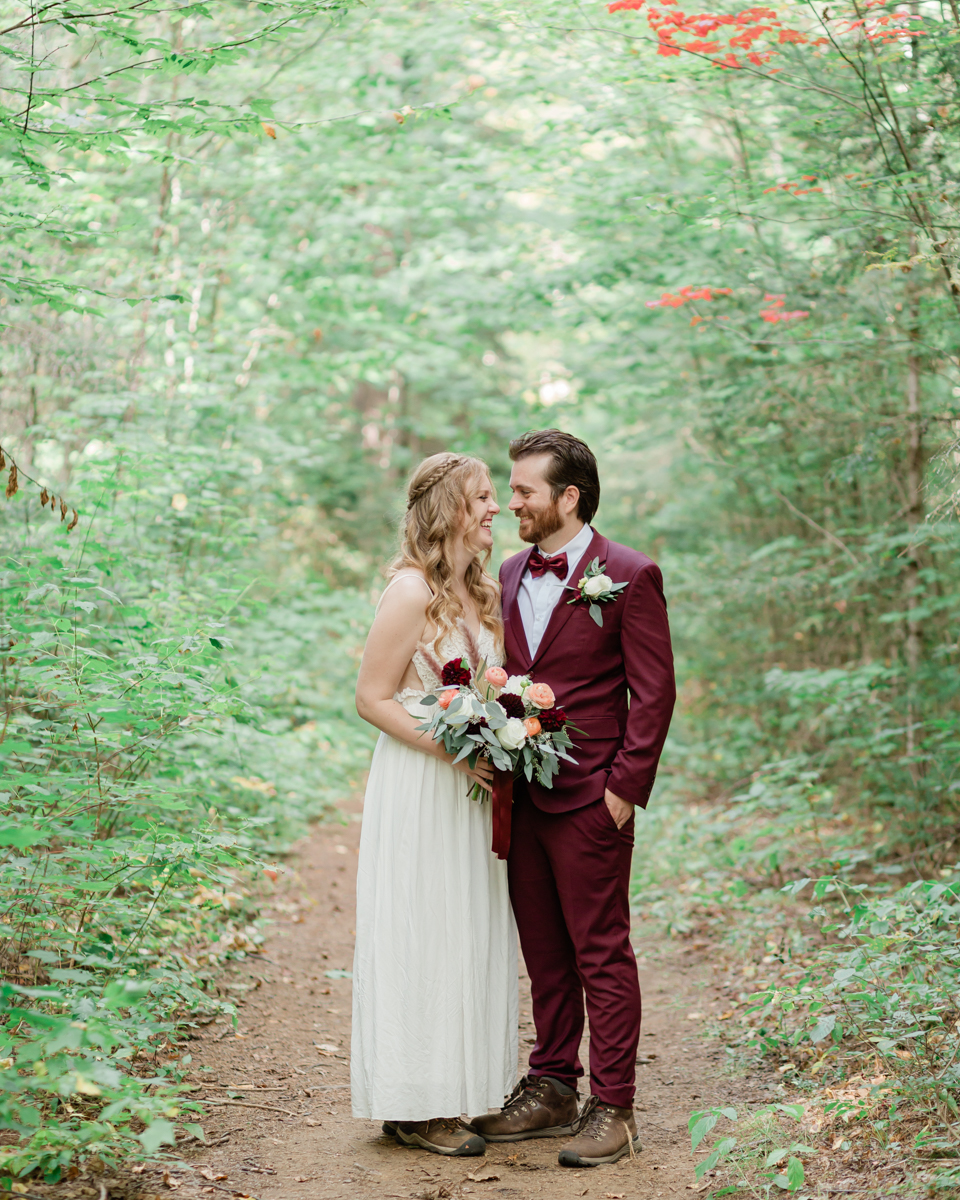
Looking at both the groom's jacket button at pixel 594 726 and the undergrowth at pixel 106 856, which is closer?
the undergrowth at pixel 106 856

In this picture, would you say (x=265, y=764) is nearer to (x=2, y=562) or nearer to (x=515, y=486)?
(x=2, y=562)

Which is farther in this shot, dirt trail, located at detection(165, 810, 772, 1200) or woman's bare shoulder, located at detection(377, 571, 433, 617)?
woman's bare shoulder, located at detection(377, 571, 433, 617)

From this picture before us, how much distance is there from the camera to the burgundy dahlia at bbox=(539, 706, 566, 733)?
11.7ft

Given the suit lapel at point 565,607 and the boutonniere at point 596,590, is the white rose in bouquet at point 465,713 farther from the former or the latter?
the boutonniere at point 596,590

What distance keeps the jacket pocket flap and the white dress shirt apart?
0.30m

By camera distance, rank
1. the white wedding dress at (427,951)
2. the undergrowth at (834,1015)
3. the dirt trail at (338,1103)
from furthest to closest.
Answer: the white wedding dress at (427,951) < the dirt trail at (338,1103) < the undergrowth at (834,1015)

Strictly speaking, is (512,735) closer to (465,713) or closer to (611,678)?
(465,713)

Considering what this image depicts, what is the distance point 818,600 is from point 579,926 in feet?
15.8

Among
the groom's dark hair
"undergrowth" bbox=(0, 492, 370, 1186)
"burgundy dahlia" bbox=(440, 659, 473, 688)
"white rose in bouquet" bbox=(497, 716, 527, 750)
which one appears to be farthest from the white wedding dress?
the groom's dark hair

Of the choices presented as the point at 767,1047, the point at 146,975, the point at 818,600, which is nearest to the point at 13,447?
the point at 146,975

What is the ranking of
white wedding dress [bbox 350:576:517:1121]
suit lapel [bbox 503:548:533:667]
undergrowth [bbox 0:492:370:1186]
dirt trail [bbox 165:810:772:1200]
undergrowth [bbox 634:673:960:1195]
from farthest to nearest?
suit lapel [bbox 503:548:533:667]
white wedding dress [bbox 350:576:517:1121]
dirt trail [bbox 165:810:772:1200]
undergrowth [bbox 634:673:960:1195]
undergrowth [bbox 0:492:370:1186]

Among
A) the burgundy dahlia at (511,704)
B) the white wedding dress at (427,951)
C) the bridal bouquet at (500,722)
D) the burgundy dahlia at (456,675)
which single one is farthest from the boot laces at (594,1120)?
the burgundy dahlia at (456,675)

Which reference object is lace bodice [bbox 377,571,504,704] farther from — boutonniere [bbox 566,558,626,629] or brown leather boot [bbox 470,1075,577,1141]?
brown leather boot [bbox 470,1075,577,1141]

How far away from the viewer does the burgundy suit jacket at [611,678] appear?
363 centimetres
